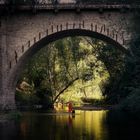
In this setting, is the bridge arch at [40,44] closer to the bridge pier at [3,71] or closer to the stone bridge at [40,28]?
the stone bridge at [40,28]

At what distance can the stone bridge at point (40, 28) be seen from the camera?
2903cm

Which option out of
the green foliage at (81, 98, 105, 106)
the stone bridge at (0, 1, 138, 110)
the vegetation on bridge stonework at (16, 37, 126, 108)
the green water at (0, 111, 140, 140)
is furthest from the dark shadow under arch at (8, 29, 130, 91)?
the green foliage at (81, 98, 105, 106)

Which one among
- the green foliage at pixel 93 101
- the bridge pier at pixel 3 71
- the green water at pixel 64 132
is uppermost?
the bridge pier at pixel 3 71

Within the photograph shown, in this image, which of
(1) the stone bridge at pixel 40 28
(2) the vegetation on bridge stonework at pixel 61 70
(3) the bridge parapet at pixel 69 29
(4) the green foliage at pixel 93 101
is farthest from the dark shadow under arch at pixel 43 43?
(4) the green foliage at pixel 93 101

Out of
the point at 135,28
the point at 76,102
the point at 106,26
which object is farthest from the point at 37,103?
the point at 135,28

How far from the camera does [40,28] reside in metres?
29.7

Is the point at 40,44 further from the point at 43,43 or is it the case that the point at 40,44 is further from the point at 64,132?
the point at 64,132

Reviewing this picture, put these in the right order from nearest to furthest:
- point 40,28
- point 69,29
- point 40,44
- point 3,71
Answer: point 69,29 < point 40,28 < point 3,71 < point 40,44

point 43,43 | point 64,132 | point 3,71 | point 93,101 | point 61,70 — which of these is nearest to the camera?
point 64,132

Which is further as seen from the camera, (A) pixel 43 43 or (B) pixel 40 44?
(A) pixel 43 43

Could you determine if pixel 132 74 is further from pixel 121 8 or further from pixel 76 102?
pixel 76 102

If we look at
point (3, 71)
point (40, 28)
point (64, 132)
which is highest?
point (40, 28)

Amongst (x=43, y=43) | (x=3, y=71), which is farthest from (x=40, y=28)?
(x=3, y=71)

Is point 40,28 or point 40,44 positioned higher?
point 40,28
